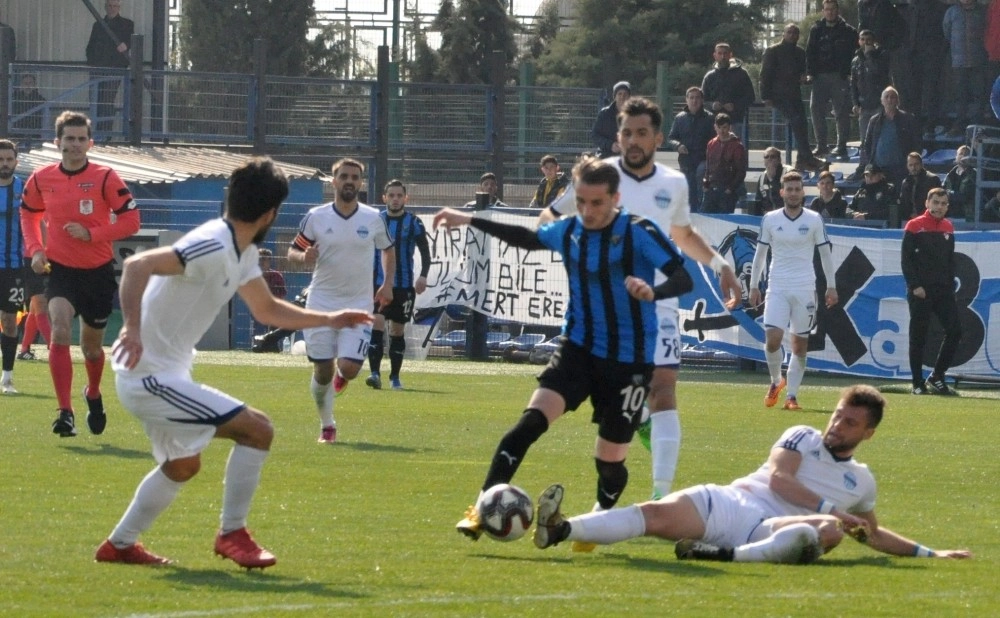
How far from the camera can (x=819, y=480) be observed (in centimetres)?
800

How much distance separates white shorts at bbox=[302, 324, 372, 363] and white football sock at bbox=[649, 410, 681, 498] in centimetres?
413

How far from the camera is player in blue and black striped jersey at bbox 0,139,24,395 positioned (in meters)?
17.2

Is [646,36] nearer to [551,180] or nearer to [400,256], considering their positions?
[551,180]

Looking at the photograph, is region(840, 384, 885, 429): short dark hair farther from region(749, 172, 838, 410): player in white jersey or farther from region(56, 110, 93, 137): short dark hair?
region(749, 172, 838, 410): player in white jersey

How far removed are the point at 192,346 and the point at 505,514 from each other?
1437 mm

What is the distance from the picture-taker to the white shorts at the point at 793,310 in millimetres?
17516

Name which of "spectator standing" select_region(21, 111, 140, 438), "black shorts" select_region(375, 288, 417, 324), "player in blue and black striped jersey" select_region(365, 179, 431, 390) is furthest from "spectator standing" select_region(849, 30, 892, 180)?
"spectator standing" select_region(21, 111, 140, 438)

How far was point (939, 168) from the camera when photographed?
86.7 feet

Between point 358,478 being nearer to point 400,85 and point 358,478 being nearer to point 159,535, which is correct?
point 159,535

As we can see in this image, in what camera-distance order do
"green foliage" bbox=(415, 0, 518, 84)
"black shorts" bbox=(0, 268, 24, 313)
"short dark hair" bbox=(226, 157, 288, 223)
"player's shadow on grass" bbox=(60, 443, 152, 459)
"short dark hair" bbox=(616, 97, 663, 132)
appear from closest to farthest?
"short dark hair" bbox=(226, 157, 288, 223) → "short dark hair" bbox=(616, 97, 663, 132) → "player's shadow on grass" bbox=(60, 443, 152, 459) → "black shorts" bbox=(0, 268, 24, 313) → "green foliage" bbox=(415, 0, 518, 84)

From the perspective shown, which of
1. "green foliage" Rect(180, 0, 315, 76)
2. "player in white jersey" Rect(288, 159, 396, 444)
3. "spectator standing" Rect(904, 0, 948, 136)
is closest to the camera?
"player in white jersey" Rect(288, 159, 396, 444)

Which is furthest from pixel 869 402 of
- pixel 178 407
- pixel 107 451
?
pixel 107 451

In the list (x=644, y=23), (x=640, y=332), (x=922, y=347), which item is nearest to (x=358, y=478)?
(x=640, y=332)

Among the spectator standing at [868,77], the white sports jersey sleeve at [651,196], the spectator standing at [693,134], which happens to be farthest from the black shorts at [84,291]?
the spectator standing at [868,77]
